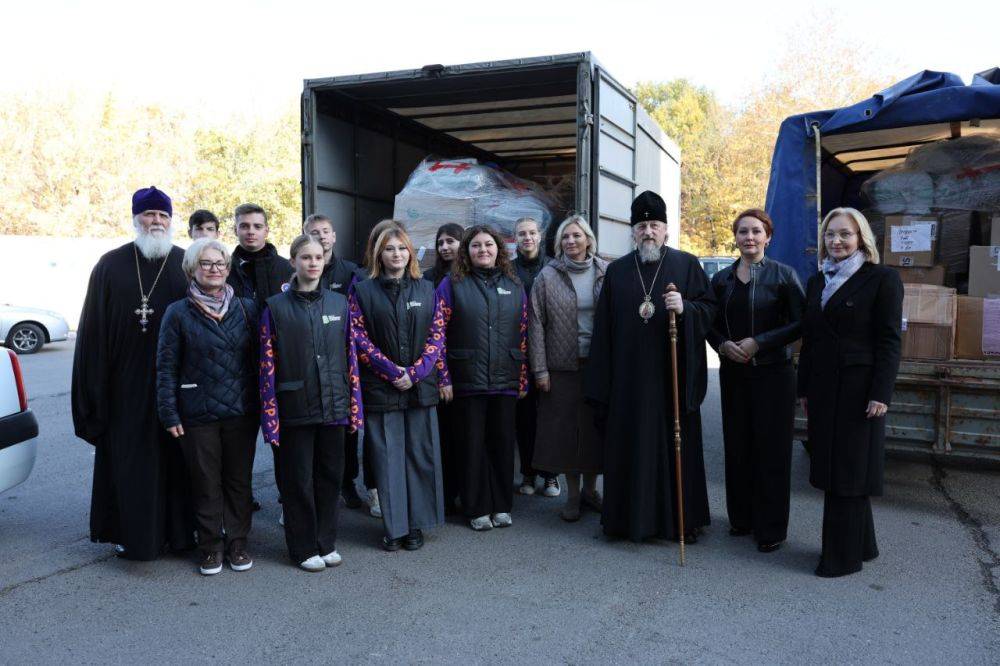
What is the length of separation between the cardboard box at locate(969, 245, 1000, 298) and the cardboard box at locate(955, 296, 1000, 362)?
30 cm

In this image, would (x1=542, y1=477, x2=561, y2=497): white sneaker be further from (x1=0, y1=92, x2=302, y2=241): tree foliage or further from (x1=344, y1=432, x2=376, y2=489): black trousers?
(x1=0, y1=92, x2=302, y2=241): tree foliage

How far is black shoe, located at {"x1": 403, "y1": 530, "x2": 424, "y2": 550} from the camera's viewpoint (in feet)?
14.7

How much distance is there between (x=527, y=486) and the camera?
18.7ft

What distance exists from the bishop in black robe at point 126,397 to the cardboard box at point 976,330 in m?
4.94

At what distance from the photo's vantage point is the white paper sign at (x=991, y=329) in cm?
507

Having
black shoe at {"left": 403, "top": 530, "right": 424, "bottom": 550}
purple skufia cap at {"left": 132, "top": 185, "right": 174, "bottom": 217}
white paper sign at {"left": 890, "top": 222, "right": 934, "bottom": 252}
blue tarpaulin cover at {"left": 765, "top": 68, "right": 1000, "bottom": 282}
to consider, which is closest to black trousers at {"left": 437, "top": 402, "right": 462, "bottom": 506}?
black shoe at {"left": 403, "top": 530, "right": 424, "bottom": 550}

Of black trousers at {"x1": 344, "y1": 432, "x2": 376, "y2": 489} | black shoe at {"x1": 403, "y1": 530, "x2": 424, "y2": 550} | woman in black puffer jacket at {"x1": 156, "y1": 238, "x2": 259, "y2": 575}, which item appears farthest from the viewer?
black trousers at {"x1": 344, "y1": 432, "x2": 376, "y2": 489}

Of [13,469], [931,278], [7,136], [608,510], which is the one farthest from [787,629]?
[7,136]

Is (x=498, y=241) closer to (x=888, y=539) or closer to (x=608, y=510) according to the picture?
(x=608, y=510)

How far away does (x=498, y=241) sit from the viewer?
485cm

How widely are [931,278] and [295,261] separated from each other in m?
4.49

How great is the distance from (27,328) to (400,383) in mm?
12212

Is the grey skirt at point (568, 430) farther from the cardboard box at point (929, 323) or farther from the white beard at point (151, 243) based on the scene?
the white beard at point (151, 243)

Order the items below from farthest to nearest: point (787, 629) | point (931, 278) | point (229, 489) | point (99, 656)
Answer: point (931, 278), point (229, 489), point (787, 629), point (99, 656)
